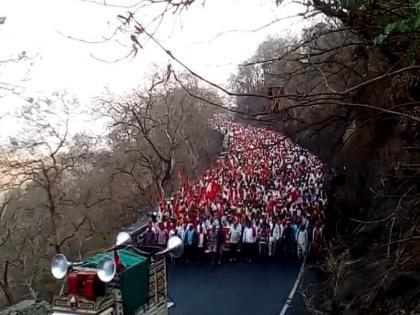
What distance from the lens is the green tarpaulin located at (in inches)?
355

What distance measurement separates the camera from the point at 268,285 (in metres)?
→ 15.0

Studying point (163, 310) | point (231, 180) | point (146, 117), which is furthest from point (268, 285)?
point (146, 117)

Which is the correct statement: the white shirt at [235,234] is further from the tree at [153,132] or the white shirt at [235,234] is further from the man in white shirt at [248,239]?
the tree at [153,132]

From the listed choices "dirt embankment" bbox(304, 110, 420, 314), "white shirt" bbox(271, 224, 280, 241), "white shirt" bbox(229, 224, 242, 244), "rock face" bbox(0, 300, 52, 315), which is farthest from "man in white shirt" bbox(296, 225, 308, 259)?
"rock face" bbox(0, 300, 52, 315)

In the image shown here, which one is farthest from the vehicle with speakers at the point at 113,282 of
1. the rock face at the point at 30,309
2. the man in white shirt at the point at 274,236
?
the man in white shirt at the point at 274,236

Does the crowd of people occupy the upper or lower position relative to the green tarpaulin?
lower

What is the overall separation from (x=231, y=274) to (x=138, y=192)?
12.7 metres

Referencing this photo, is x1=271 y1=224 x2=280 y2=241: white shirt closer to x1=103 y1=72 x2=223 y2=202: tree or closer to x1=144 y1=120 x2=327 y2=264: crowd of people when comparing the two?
x1=144 y1=120 x2=327 y2=264: crowd of people

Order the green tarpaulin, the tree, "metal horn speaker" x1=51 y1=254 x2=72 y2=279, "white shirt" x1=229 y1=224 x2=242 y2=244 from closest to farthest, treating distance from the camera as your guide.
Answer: "metal horn speaker" x1=51 y1=254 x2=72 y2=279, the green tarpaulin, "white shirt" x1=229 y1=224 x2=242 y2=244, the tree

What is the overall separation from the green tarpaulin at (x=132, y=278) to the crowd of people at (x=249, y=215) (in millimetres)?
5339

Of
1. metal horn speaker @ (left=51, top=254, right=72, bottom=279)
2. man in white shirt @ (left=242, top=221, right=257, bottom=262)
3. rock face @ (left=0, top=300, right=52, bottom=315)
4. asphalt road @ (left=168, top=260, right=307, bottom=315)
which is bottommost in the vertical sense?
asphalt road @ (left=168, top=260, right=307, bottom=315)

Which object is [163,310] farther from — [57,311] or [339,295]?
[339,295]

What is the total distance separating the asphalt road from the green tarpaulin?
438 centimetres

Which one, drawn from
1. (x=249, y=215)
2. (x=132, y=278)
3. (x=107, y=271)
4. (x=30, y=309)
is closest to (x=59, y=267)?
(x=107, y=271)
